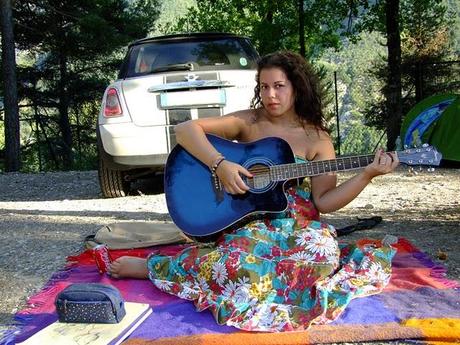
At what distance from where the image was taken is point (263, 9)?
17781mm

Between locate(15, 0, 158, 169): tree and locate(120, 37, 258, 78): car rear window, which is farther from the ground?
locate(15, 0, 158, 169): tree

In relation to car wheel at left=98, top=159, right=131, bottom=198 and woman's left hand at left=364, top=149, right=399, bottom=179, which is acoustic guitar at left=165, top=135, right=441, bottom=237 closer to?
woman's left hand at left=364, top=149, right=399, bottom=179

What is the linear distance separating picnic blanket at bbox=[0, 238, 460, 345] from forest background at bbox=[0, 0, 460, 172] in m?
10.2

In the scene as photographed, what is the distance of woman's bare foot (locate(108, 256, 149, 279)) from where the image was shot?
9.50 feet

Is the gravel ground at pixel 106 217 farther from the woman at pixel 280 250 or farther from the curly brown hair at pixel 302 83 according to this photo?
the curly brown hair at pixel 302 83

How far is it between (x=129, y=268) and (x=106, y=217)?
7.01 ft

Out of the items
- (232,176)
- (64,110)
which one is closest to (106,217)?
(232,176)

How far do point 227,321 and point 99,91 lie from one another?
1815cm

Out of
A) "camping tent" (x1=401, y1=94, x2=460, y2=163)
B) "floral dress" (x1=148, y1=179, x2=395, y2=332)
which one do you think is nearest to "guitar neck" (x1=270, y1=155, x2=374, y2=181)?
"floral dress" (x1=148, y1=179, x2=395, y2=332)

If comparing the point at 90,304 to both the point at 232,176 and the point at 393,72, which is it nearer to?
the point at 232,176

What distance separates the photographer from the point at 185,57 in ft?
18.8

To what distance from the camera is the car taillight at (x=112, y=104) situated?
545 cm

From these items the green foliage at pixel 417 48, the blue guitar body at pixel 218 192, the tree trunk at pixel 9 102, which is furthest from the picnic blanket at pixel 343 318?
the green foliage at pixel 417 48

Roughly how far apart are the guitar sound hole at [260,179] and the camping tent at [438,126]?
1.07 m
